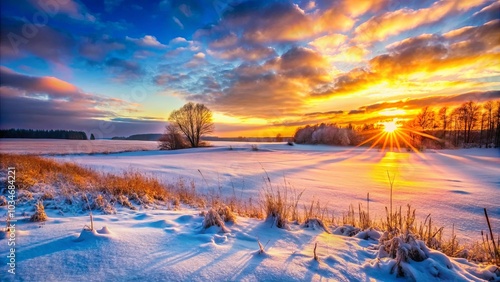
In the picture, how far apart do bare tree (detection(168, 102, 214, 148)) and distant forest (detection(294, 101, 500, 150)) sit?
3043cm

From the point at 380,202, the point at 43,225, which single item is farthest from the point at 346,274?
the point at 380,202

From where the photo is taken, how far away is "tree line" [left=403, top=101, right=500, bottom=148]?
1944 inches

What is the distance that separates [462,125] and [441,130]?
4.22 m

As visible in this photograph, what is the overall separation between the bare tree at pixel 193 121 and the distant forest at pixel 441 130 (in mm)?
30430

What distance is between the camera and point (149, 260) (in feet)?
8.37

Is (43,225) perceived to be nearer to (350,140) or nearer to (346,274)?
(346,274)

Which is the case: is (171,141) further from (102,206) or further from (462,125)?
(462,125)

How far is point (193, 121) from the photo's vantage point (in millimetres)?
52000

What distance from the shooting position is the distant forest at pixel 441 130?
4912 centimetres

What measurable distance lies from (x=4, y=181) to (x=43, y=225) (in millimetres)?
4756

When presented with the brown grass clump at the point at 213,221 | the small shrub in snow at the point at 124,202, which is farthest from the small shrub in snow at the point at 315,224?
the small shrub in snow at the point at 124,202

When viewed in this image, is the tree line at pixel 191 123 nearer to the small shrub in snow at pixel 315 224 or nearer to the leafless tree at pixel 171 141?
the leafless tree at pixel 171 141

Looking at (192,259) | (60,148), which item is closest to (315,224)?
(192,259)

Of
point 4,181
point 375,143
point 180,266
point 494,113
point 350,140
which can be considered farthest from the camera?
point 350,140
